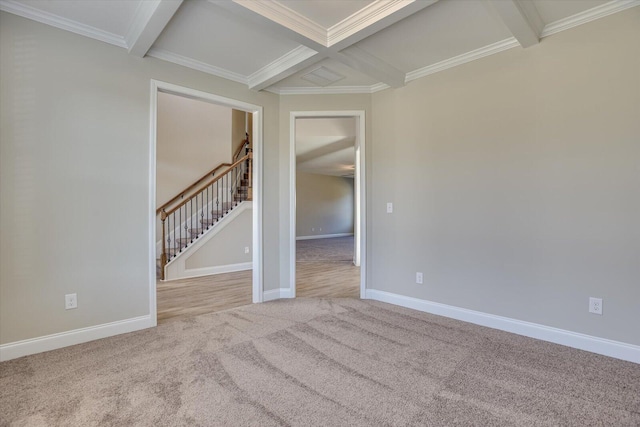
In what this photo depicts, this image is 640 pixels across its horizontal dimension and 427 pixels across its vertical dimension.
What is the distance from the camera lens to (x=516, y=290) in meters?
2.88

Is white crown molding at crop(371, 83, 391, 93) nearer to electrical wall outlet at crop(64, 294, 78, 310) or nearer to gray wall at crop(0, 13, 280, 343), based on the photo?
gray wall at crop(0, 13, 280, 343)

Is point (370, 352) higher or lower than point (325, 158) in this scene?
lower

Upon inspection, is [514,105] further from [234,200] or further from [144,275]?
[234,200]

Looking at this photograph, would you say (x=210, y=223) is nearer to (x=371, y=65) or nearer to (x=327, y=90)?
(x=327, y=90)

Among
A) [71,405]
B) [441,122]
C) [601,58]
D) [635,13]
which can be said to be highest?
[635,13]

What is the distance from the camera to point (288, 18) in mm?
2514

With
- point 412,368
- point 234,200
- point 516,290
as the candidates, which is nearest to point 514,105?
point 516,290

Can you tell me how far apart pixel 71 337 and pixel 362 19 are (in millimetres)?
3410

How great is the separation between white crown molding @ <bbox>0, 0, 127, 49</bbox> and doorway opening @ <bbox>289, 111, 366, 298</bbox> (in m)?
1.92

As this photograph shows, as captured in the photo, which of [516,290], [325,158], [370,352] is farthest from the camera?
[325,158]

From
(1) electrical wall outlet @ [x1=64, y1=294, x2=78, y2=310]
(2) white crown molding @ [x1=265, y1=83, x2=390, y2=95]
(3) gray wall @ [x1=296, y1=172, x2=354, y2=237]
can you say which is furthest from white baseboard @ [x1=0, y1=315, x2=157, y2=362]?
(3) gray wall @ [x1=296, y1=172, x2=354, y2=237]

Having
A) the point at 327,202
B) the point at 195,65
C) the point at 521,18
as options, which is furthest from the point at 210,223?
the point at 327,202

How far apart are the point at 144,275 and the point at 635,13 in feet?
14.5

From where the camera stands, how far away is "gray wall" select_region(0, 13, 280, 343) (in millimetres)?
2404
